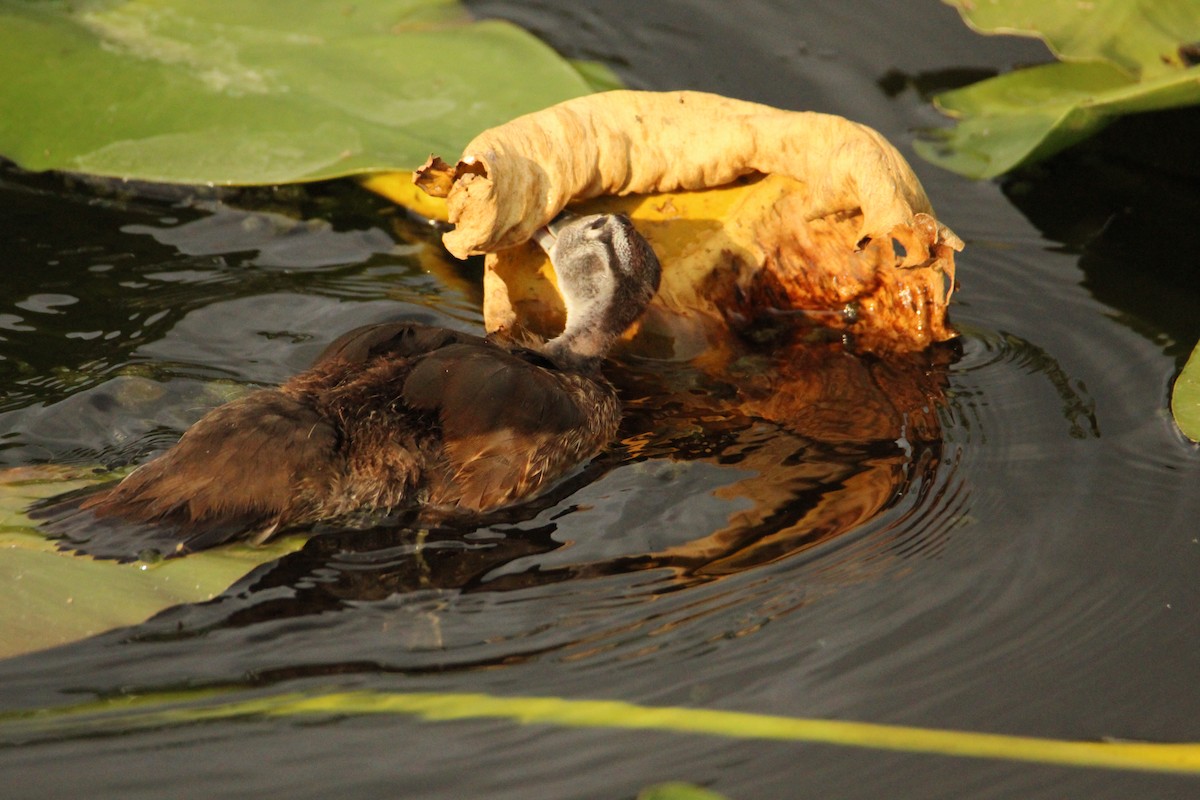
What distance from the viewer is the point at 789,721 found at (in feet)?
9.45

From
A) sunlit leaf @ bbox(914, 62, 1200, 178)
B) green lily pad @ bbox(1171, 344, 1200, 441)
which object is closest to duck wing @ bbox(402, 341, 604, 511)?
green lily pad @ bbox(1171, 344, 1200, 441)

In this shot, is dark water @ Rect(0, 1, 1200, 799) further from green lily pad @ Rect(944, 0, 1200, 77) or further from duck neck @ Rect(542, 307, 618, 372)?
green lily pad @ Rect(944, 0, 1200, 77)

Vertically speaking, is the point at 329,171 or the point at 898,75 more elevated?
the point at 898,75

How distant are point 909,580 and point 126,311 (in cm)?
268

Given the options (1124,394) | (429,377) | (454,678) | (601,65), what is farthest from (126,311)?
(1124,394)

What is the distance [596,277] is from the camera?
404 centimetres

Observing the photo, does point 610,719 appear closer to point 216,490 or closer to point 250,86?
point 216,490

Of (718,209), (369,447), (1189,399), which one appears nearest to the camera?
(369,447)

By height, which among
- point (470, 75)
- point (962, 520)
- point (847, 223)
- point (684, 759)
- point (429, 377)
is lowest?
point (684, 759)

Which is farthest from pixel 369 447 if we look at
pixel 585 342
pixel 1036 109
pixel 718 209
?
pixel 1036 109

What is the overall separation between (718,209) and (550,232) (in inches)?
24.4

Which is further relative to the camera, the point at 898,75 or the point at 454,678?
the point at 898,75

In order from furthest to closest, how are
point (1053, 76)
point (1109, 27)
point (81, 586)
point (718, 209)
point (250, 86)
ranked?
point (1053, 76)
point (1109, 27)
point (250, 86)
point (718, 209)
point (81, 586)

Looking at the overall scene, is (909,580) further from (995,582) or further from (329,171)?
(329,171)
